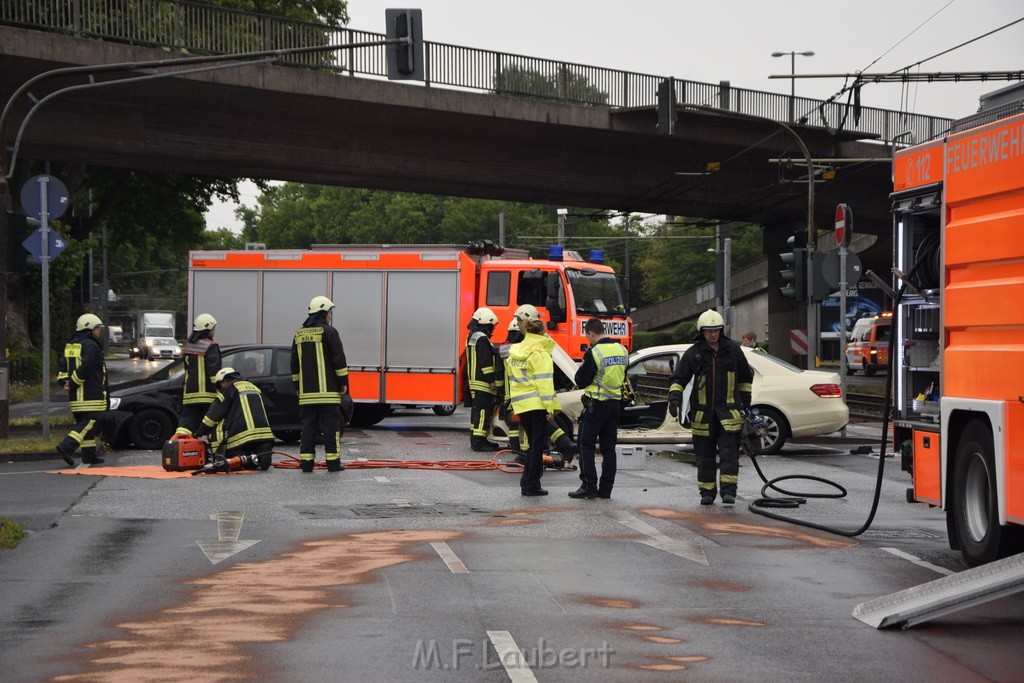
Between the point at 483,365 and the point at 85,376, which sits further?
the point at 483,365

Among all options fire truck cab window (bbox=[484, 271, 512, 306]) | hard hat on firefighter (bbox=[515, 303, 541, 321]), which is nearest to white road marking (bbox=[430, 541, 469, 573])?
hard hat on firefighter (bbox=[515, 303, 541, 321])

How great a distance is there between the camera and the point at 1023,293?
793 cm

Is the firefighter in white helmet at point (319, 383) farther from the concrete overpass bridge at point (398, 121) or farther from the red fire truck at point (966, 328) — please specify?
the concrete overpass bridge at point (398, 121)

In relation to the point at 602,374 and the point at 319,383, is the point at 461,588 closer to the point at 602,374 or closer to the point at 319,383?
the point at 602,374

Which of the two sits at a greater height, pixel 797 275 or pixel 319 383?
pixel 797 275

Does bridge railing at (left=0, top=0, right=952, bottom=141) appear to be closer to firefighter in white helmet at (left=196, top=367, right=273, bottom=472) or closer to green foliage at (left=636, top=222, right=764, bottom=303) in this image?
firefighter in white helmet at (left=196, top=367, right=273, bottom=472)

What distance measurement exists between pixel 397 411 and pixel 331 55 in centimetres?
827

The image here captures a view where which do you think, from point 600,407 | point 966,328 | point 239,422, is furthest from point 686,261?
point 966,328

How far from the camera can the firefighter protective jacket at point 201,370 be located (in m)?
16.0

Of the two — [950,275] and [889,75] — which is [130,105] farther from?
[950,275]

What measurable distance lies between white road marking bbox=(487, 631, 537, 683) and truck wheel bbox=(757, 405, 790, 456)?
37.3 feet

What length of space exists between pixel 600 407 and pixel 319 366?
3881mm

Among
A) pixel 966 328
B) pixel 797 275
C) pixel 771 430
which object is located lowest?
pixel 771 430

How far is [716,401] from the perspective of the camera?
40.5 ft
